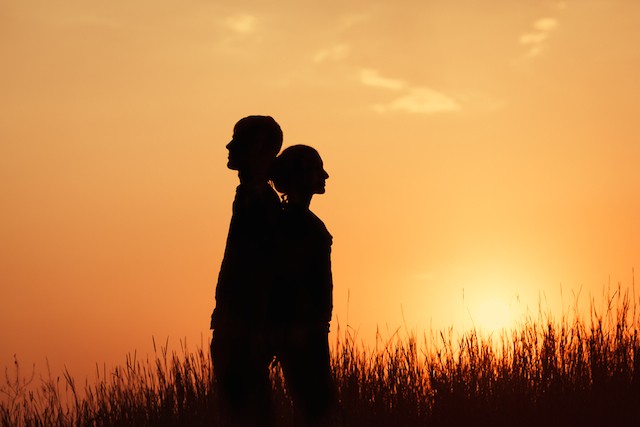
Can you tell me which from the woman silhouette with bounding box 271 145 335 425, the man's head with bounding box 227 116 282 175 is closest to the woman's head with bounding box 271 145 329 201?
the woman silhouette with bounding box 271 145 335 425

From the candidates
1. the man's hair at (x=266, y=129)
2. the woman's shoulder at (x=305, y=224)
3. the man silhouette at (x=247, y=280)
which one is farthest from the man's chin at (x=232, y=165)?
the woman's shoulder at (x=305, y=224)

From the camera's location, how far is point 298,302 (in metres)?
4.05

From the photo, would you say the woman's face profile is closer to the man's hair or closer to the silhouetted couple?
the silhouetted couple

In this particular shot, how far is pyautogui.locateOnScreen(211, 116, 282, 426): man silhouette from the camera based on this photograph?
394 cm

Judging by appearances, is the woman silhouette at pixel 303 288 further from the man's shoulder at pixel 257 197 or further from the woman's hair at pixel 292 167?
the man's shoulder at pixel 257 197

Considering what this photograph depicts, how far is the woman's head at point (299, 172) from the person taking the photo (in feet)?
13.5

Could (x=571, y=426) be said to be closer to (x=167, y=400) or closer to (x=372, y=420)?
(x=372, y=420)

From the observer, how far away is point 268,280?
3967 millimetres

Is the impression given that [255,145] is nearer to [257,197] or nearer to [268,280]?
[257,197]

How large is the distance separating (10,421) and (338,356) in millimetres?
3018

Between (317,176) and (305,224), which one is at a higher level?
(317,176)

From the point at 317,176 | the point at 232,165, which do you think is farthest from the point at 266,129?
the point at 317,176

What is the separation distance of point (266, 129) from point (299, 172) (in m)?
0.26

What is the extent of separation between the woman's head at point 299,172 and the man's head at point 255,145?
0.34 ft
